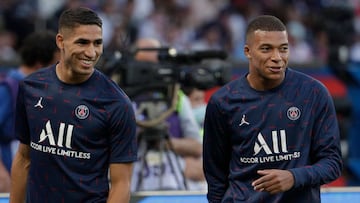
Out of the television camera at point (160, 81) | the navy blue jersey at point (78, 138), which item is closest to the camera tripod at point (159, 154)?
the television camera at point (160, 81)

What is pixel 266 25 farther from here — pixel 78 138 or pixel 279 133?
pixel 78 138

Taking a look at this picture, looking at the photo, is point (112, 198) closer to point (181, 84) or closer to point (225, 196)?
point (225, 196)

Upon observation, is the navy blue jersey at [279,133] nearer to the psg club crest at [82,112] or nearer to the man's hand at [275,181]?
the man's hand at [275,181]

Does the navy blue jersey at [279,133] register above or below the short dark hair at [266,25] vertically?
below

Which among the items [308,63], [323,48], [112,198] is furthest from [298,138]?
[323,48]

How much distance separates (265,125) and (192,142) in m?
2.72

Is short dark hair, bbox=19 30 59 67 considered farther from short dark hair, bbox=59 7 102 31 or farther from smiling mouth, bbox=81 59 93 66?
smiling mouth, bbox=81 59 93 66

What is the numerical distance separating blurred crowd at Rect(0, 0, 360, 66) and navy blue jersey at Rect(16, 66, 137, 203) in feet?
24.7

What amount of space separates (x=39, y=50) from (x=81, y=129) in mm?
2485

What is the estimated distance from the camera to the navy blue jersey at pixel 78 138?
430 cm

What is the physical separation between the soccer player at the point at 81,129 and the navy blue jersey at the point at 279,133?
1.59 ft

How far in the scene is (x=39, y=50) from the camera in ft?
22.0

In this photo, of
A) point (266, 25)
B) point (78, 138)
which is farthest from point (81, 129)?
point (266, 25)

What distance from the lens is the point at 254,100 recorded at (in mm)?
4473
